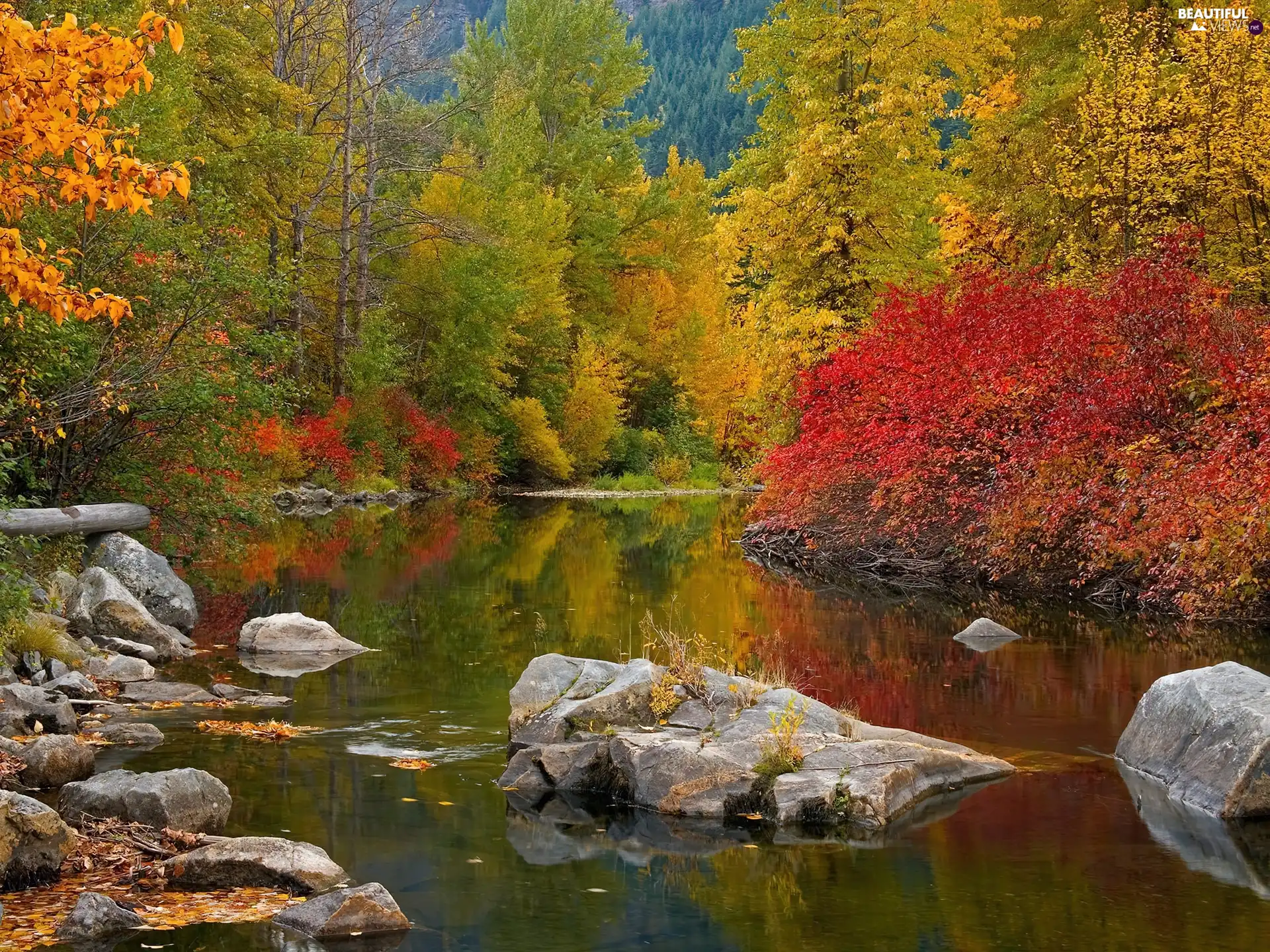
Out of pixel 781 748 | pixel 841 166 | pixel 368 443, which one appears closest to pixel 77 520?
pixel 781 748

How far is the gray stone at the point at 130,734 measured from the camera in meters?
9.95

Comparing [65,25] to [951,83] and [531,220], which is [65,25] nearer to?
[951,83]

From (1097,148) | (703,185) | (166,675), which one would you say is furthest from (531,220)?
(166,675)

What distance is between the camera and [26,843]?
273 inches

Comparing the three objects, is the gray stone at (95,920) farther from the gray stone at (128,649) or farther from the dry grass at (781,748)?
the gray stone at (128,649)

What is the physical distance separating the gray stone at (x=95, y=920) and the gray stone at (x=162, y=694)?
201 inches

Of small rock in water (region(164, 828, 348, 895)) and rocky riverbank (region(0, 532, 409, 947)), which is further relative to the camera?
small rock in water (region(164, 828, 348, 895))

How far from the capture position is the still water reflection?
6.86m

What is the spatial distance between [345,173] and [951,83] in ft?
62.5

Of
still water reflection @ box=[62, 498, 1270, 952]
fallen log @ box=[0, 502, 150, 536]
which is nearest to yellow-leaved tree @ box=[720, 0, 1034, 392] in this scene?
still water reflection @ box=[62, 498, 1270, 952]

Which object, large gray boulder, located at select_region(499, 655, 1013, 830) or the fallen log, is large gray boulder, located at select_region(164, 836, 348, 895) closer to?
large gray boulder, located at select_region(499, 655, 1013, 830)

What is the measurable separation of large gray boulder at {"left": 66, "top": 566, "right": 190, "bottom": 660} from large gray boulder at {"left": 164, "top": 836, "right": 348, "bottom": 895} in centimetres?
682

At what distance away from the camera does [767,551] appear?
26.4 meters

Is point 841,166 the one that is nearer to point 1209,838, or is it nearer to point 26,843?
point 1209,838
